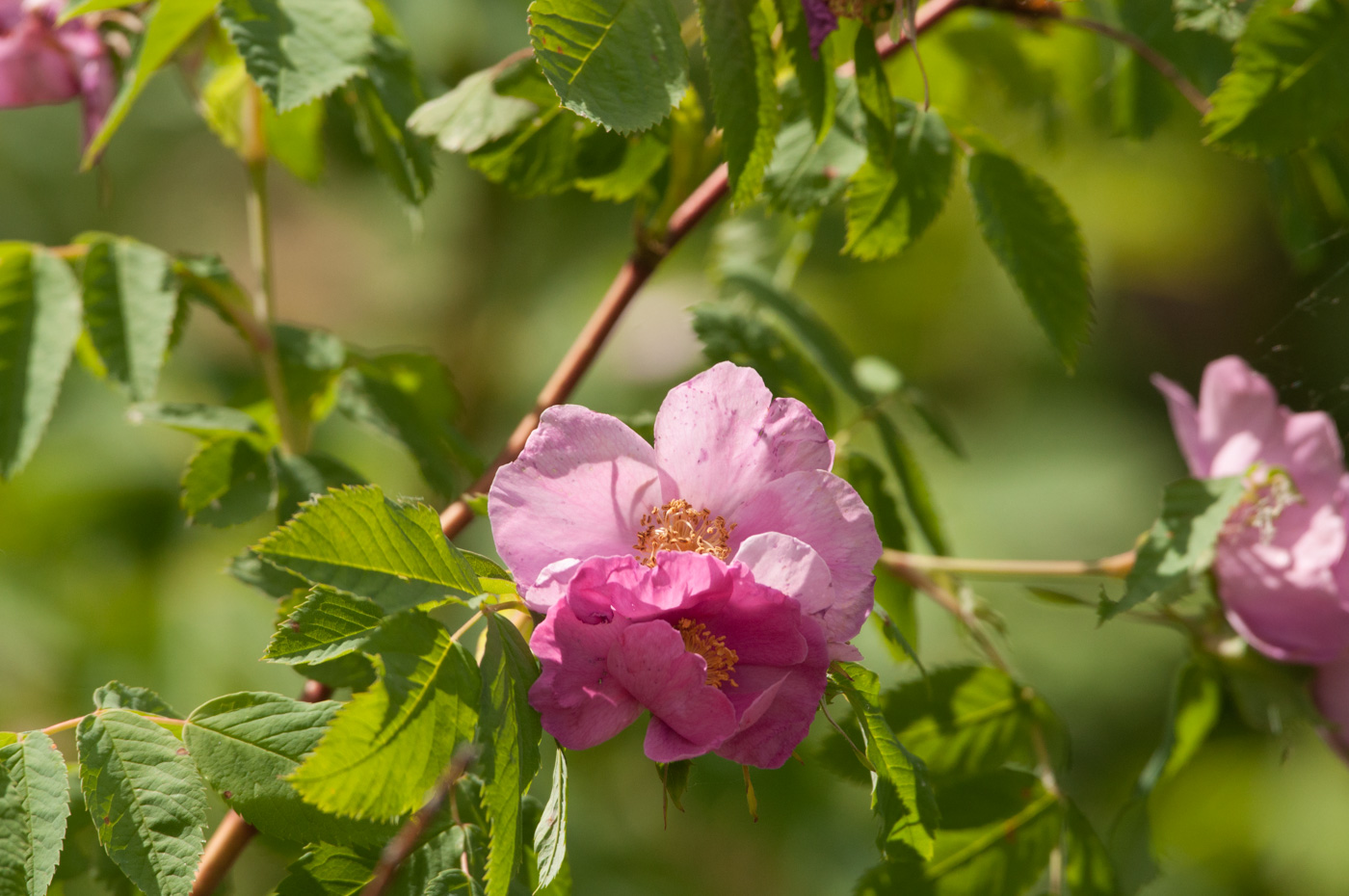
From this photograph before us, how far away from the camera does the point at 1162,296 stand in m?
2.76

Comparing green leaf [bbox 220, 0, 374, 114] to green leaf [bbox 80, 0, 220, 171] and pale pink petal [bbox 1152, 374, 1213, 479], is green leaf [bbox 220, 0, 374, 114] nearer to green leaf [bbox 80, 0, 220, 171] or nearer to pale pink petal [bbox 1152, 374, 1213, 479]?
green leaf [bbox 80, 0, 220, 171]

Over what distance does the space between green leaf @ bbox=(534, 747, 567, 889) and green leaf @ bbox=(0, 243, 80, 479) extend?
44cm

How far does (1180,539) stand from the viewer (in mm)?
712

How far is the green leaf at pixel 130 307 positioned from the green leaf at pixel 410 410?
0.48ft

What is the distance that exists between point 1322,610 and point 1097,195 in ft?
6.41

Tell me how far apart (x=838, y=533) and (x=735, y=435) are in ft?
0.22

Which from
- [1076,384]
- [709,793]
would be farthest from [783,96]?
[1076,384]

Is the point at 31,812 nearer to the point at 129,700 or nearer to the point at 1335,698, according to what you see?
the point at 129,700

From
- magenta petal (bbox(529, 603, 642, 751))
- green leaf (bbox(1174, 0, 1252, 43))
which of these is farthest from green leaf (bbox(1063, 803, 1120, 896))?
green leaf (bbox(1174, 0, 1252, 43))

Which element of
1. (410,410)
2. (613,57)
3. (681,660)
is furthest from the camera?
(410,410)

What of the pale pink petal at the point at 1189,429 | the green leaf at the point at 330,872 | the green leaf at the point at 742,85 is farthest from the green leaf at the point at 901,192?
the green leaf at the point at 330,872

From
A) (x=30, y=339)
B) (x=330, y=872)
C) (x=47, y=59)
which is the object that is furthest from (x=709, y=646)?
(x=47, y=59)

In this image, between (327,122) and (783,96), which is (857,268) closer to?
(327,122)

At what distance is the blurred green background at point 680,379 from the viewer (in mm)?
1592
